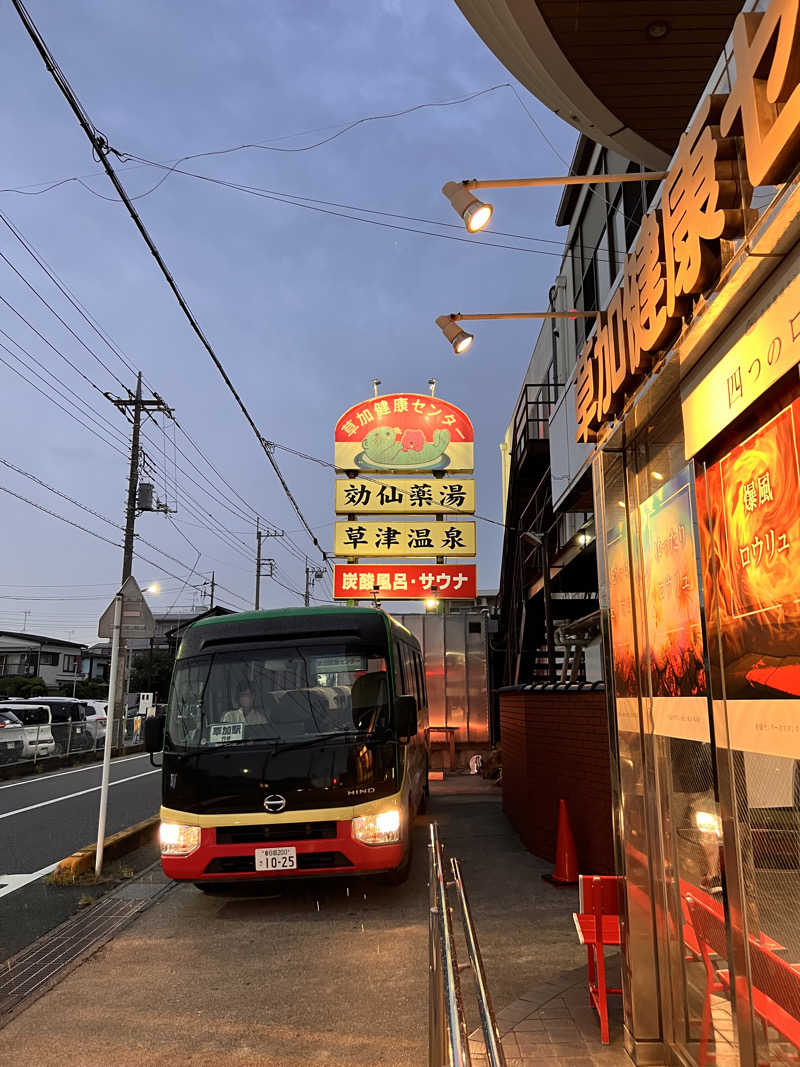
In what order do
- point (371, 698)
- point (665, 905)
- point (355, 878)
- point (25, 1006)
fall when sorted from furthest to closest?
point (355, 878) → point (371, 698) → point (25, 1006) → point (665, 905)

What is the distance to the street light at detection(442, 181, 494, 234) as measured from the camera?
5.79 meters

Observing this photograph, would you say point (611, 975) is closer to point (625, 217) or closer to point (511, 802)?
point (511, 802)

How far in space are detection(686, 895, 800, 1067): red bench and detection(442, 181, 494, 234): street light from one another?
16.2 feet

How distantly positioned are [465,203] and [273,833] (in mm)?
5543

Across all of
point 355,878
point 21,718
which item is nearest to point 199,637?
point 355,878

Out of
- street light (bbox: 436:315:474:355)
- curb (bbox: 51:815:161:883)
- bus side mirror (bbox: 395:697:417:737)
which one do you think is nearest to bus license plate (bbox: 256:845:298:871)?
bus side mirror (bbox: 395:697:417:737)

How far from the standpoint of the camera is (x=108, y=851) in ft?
28.6

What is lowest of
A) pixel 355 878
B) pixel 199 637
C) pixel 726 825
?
pixel 355 878

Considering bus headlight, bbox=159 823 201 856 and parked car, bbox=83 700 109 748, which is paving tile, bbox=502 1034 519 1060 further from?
parked car, bbox=83 700 109 748

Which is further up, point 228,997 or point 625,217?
point 625,217

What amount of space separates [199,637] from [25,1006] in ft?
11.5

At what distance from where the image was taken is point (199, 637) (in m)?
7.64

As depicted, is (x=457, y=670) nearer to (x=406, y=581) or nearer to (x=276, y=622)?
(x=406, y=581)

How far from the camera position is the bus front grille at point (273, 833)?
21.6 feet
